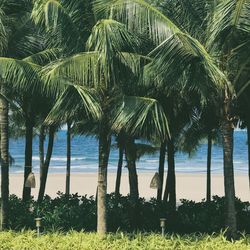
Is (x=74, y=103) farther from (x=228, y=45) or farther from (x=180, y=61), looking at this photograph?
(x=228, y=45)

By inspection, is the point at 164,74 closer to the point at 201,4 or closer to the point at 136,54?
the point at 136,54

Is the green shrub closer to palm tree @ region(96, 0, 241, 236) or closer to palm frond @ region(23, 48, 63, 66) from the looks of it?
palm tree @ region(96, 0, 241, 236)

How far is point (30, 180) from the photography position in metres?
14.8

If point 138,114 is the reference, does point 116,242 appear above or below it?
below

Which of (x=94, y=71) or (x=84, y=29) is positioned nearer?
(x=94, y=71)

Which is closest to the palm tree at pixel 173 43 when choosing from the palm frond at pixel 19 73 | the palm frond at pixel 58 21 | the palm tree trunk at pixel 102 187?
the palm frond at pixel 58 21

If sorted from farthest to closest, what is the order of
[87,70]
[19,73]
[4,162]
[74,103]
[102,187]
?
[4,162], [102,187], [19,73], [74,103], [87,70]

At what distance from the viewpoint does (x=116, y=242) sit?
11.0 meters

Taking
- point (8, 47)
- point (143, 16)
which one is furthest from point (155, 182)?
point (143, 16)

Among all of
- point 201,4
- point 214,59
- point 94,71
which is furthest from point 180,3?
point 94,71

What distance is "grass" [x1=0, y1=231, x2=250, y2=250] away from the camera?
A: 35.1 ft

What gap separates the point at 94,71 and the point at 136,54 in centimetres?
108

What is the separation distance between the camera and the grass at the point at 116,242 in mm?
10703

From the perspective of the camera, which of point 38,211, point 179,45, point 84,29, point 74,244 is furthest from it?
point 38,211
